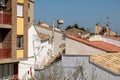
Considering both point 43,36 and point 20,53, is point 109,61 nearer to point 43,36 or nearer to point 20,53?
point 20,53

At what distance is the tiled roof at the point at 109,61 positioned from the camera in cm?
2674

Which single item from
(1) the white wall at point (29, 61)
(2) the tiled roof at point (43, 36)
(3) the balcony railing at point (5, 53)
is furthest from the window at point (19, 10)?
(2) the tiled roof at point (43, 36)

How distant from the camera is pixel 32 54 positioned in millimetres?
45844

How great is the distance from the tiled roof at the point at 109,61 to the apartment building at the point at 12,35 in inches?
266

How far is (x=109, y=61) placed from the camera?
29516 mm

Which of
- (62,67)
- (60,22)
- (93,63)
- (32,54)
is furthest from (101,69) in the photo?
(60,22)

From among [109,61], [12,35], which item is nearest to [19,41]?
[12,35]

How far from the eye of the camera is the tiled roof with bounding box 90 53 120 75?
26.7 m

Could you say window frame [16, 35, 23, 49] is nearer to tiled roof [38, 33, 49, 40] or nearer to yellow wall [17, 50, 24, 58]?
yellow wall [17, 50, 24, 58]

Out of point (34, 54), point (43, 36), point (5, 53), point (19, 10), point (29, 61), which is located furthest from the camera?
point (43, 36)

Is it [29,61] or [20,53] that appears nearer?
[20,53]

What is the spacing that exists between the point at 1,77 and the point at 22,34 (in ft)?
13.3

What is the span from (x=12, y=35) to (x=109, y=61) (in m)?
7.96

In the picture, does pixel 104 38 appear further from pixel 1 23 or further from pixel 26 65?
pixel 1 23
